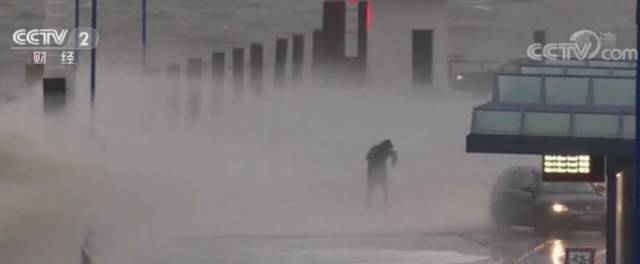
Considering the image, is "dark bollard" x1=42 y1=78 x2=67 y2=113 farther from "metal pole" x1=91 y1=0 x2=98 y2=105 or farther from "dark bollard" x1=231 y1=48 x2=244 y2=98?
"dark bollard" x1=231 y1=48 x2=244 y2=98

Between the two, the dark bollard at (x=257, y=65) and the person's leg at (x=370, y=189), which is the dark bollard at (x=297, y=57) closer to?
the dark bollard at (x=257, y=65)

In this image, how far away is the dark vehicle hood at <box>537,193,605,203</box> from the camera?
86.7 feet

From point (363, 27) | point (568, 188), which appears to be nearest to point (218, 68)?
point (363, 27)

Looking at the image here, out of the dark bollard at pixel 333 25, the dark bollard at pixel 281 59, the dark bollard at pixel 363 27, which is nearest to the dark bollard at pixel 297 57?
the dark bollard at pixel 281 59

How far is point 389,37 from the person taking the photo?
104 ft

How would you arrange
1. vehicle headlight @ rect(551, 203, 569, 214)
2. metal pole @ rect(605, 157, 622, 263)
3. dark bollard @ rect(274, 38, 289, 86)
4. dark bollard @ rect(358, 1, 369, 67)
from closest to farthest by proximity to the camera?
metal pole @ rect(605, 157, 622, 263) → vehicle headlight @ rect(551, 203, 569, 214) → dark bollard @ rect(274, 38, 289, 86) → dark bollard @ rect(358, 1, 369, 67)

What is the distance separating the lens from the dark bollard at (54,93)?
3058 centimetres

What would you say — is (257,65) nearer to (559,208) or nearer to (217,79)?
(217,79)

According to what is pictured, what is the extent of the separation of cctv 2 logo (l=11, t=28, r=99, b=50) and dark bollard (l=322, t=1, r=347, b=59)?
3718 mm

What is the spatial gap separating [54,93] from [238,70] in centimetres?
302

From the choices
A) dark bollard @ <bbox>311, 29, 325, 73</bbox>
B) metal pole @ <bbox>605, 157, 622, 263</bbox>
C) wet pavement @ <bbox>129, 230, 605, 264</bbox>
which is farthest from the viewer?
dark bollard @ <bbox>311, 29, 325, 73</bbox>

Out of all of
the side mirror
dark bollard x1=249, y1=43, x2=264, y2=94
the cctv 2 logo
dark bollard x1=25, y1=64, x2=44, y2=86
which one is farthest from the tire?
dark bollard x1=25, y1=64, x2=44, y2=86

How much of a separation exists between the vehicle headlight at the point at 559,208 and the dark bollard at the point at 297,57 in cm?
632

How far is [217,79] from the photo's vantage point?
31.6m
